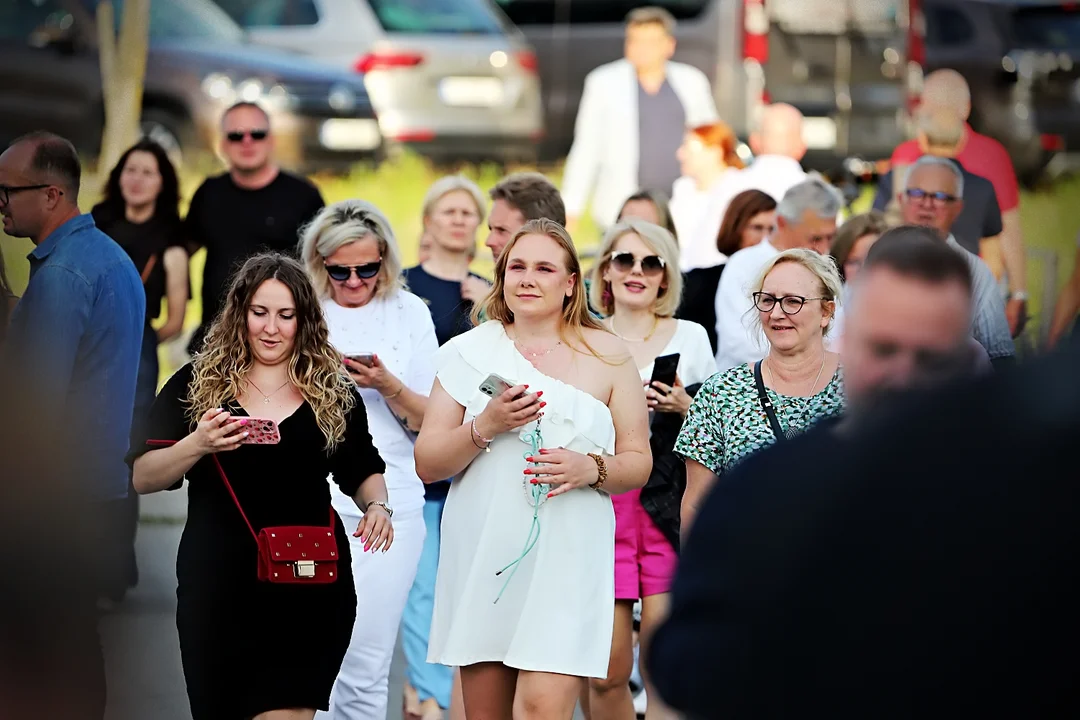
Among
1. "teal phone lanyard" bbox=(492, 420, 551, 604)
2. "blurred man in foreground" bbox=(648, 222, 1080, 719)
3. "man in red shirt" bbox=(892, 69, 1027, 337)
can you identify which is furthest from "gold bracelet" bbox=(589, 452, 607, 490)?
"man in red shirt" bbox=(892, 69, 1027, 337)

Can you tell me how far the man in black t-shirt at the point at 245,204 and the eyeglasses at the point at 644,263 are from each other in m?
2.03

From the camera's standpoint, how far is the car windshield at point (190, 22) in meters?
11.3

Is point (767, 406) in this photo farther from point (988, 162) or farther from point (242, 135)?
point (988, 162)

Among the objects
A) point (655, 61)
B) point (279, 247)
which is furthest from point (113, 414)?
point (655, 61)

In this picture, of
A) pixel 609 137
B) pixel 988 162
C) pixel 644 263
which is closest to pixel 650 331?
pixel 644 263

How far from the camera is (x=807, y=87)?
11.3m

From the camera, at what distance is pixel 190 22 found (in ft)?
37.5

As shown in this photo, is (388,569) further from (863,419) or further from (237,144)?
(863,419)

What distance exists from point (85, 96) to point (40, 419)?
21.6 ft

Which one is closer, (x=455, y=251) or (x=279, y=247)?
(x=455, y=251)

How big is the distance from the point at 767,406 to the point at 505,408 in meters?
0.80

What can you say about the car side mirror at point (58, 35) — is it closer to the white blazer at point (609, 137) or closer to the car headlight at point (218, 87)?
the car headlight at point (218, 87)

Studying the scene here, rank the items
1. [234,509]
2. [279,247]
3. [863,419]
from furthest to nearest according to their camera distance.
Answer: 1. [279,247]
2. [234,509]
3. [863,419]

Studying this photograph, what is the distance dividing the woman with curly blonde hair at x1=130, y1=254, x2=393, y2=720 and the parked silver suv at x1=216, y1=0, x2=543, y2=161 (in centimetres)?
664
